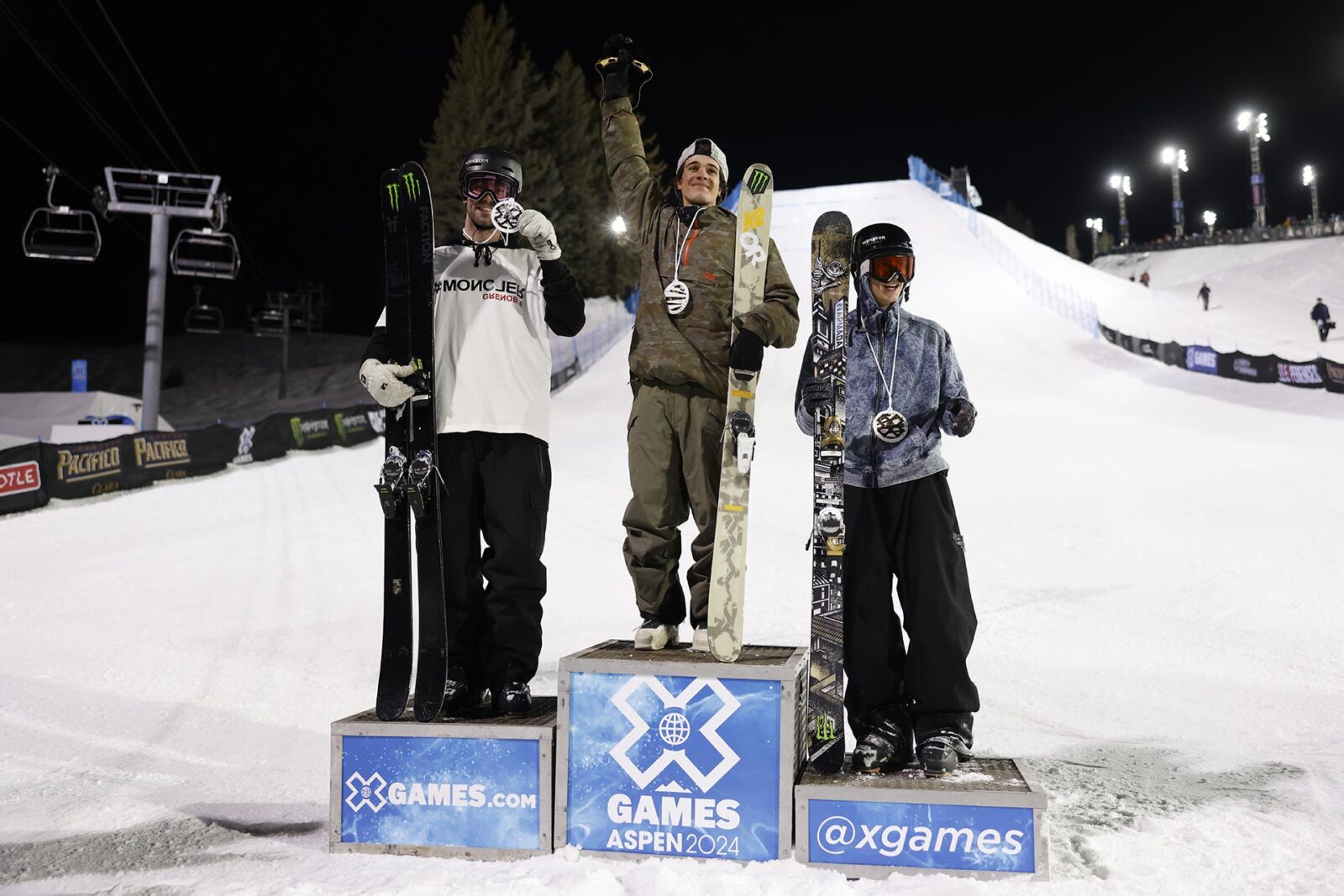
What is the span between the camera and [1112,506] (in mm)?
10414

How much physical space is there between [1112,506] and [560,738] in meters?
9.39

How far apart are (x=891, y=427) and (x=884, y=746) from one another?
1060 mm

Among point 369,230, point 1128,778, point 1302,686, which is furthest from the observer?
point 369,230

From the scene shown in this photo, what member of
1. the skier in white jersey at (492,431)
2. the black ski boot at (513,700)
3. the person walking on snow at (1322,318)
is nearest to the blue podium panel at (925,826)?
the black ski boot at (513,700)

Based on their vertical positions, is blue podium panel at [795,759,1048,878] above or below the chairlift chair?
below

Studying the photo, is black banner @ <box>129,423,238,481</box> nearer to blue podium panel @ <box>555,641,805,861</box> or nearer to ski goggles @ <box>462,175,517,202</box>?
ski goggles @ <box>462,175,517,202</box>

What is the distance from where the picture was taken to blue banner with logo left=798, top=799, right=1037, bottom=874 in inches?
101

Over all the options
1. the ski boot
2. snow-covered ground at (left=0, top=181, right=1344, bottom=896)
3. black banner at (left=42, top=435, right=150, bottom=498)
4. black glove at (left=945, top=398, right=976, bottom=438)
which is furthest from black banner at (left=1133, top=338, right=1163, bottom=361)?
the ski boot

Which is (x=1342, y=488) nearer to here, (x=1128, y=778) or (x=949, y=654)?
(x=1128, y=778)

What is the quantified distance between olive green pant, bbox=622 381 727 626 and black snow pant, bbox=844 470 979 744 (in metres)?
0.51

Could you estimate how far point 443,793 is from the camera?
2820mm

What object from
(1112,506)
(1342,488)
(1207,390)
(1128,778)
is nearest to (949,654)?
(1128,778)

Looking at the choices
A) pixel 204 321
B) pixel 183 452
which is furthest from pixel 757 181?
pixel 204 321

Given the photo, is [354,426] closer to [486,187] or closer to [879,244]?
[486,187]
